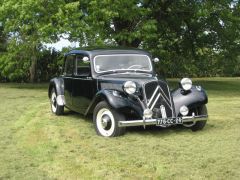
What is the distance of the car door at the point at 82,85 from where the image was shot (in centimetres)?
1019

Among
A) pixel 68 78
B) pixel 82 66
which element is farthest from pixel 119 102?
pixel 68 78

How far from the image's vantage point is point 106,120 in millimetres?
9117

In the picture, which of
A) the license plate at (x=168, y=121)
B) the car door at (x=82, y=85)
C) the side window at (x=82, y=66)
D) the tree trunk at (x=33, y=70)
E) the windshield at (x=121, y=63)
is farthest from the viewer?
the tree trunk at (x=33, y=70)

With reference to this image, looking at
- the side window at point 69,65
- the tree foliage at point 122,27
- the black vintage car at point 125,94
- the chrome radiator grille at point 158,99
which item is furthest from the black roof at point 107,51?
the tree foliage at point 122,27

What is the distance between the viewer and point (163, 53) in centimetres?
2767

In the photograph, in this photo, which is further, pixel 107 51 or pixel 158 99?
pixel 107 51

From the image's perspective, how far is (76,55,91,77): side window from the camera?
1052 centimetres

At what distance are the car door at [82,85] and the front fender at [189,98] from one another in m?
1.84

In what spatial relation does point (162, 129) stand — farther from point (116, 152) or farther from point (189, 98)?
point (116, 152)

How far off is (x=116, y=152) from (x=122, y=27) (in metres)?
17.6

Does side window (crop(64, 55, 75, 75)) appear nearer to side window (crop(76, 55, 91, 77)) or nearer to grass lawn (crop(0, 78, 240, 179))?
side window (crop(76, 55, 91, 77))

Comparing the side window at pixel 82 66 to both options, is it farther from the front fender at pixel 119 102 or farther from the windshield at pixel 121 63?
the front fender at pixel 119 102

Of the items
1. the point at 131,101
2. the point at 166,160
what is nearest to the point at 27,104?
the point at 131,101

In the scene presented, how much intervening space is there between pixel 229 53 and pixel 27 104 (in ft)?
43.8
